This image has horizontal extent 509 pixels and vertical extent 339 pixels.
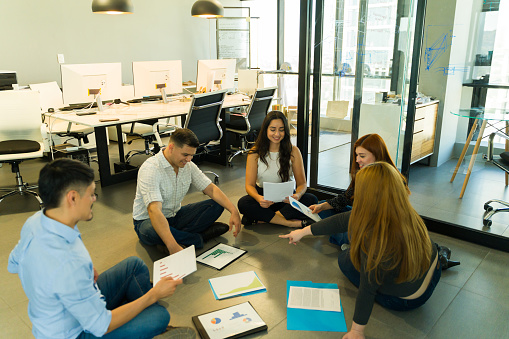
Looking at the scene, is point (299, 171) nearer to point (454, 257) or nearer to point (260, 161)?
point (260, 161)

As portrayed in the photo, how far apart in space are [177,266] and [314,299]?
81 centimetres

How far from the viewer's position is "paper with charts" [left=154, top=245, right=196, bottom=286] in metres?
2.12

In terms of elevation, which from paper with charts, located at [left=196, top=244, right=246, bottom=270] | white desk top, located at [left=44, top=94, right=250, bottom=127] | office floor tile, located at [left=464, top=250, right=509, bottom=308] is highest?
white desk top, located at [left=44, top=94, right=250, bottom=127]

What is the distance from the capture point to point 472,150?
3.30 metres

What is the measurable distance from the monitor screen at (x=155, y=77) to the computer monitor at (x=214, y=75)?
0.31 m

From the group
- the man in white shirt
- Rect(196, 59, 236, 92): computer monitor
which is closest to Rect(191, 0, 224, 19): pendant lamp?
Rect(196, 59, 236, 92): computer monitor

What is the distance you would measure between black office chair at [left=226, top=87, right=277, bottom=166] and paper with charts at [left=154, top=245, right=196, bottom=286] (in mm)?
2803

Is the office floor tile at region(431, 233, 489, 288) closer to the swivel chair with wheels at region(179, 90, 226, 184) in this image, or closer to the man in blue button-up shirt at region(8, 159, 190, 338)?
the man in blue button-up shirt at region(8, 159, 190, 338)

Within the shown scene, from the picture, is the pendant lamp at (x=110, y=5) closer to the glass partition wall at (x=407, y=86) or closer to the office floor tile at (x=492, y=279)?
the glass partition wall at (x=407, y=86)

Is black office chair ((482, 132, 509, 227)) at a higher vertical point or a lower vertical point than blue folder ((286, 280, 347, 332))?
higher

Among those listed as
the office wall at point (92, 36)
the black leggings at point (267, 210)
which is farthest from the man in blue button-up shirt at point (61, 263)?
the office wall at point (92, 36)

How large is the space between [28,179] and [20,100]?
1115 millimetres

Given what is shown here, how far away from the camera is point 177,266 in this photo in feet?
7.21

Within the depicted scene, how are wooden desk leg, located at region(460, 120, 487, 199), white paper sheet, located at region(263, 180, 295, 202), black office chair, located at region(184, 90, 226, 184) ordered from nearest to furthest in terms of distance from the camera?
1. white paper sheet, located at region(263, 180, 295, 202)
2. wooden desk leg, located at region(460, 120, 487, 199)
3. black office chair, located at region(184, 90, 226, 184)
